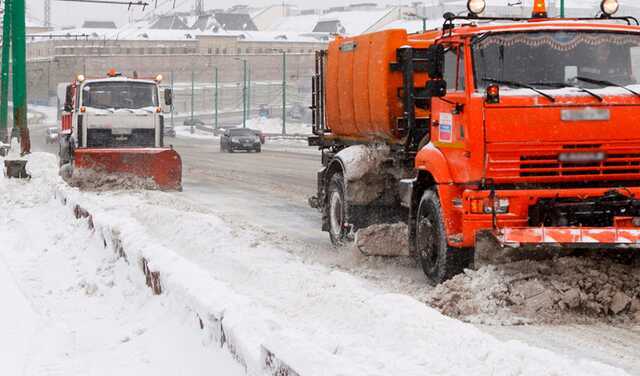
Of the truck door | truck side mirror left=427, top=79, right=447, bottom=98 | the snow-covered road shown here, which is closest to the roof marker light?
the truck door

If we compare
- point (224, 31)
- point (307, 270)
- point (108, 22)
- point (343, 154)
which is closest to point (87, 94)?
point (343, 154)

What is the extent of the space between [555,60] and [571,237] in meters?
1.65

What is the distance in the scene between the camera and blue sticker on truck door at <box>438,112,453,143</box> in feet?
31.6

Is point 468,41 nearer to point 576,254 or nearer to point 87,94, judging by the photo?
point 576,254

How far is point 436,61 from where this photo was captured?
9898 mm

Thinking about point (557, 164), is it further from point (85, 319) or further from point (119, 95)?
point (119, 95)

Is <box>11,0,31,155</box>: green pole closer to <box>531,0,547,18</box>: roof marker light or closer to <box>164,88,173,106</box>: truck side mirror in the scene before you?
<box>164,88,173,106</box>: truck side mirror

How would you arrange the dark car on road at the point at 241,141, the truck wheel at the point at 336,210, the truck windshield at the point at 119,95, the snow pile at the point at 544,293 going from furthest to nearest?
1. the dark car on road at the point at 241,141
2. the truck windshield at the point at 119,95
3. the truck wheel at the point at 336,210
4. the snow pile at the point at 544,293

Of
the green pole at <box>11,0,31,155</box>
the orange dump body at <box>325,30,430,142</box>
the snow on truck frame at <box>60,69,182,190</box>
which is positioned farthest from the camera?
the green pole at <box>11,0,31,155</box>

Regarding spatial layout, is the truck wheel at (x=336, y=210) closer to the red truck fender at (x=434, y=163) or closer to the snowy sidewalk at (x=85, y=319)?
the red truck fender at (x=434, y=163)

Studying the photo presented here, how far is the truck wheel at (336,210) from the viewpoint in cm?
1284

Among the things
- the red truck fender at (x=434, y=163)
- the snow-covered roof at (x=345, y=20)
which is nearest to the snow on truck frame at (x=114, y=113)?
the red truck fender at (x=434, y=163)

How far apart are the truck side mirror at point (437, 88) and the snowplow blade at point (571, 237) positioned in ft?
5.27

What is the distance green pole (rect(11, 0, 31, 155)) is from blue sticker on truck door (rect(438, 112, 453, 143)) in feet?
62.1
